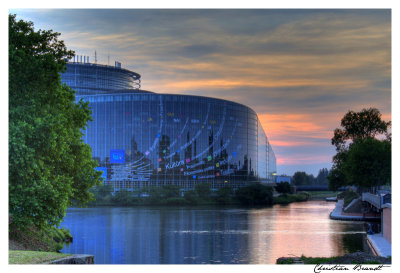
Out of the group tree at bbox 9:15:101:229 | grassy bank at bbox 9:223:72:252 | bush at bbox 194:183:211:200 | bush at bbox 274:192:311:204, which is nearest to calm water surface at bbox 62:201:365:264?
grassy bank at bbox 9:223:72:252

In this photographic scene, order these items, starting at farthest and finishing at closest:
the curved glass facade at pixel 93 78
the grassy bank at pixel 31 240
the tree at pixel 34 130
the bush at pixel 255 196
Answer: the curved glass facade at pixel 93 78 → the bush at pixel 255 196 → the grassy bank at pixel 31 240 → the tree at pixel 34 130

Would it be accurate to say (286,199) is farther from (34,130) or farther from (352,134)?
(34,130)

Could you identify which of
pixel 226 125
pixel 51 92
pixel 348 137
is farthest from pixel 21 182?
pixel 226 125

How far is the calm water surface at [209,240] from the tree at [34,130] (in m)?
12.6

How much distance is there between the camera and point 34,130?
1108 inches

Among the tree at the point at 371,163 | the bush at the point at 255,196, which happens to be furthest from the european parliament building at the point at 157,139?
the tree at the point at 371,163

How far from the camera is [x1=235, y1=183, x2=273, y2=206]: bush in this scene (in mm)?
137125

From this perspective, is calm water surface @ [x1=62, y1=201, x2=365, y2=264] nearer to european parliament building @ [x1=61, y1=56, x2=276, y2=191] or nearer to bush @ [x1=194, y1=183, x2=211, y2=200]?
bush @ [x1=194, y1=183, x2=211, y2=200]

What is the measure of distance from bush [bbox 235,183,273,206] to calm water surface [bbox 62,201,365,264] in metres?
61.7

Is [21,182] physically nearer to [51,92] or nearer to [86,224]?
[51,92]

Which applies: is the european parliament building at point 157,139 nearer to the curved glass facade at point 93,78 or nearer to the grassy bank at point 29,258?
the curved glass facade at point 93,78

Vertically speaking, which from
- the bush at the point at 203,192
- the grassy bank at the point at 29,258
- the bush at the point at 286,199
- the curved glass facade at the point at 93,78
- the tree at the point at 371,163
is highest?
the curved glass facade at the point at 93,78

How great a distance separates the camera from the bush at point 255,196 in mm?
137125

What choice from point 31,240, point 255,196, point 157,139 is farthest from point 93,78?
point 31,240
